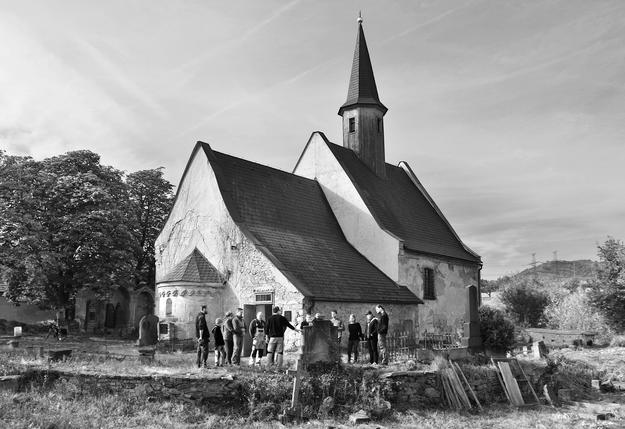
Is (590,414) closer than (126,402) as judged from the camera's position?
No

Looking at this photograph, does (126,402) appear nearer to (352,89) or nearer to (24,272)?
(24,272)

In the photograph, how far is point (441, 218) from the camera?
34.2 m

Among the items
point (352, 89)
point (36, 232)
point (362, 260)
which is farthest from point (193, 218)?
point (352, 89)

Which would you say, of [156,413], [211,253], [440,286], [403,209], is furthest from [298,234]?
[156,413]

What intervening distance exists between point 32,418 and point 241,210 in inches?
492

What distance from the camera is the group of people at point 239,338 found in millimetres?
15266

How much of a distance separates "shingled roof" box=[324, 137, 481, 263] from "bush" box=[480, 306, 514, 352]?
5.00 m

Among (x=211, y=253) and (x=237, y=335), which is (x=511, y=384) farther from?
(x=211, y=253)

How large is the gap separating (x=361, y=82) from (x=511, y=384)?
20786 mm

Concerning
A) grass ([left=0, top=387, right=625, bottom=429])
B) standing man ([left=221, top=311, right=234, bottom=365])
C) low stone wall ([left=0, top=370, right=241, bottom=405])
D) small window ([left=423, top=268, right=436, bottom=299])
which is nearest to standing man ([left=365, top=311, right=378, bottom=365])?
grass ([left=0, top=387, right=625, bottom=429])

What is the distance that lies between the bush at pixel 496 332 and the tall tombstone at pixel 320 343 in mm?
9732

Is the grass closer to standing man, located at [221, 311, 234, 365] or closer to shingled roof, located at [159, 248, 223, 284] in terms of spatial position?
standing man, located at [221, 311, 234, 365]

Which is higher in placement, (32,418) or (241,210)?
(241,210)

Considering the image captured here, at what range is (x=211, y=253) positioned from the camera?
2236 centimetres
